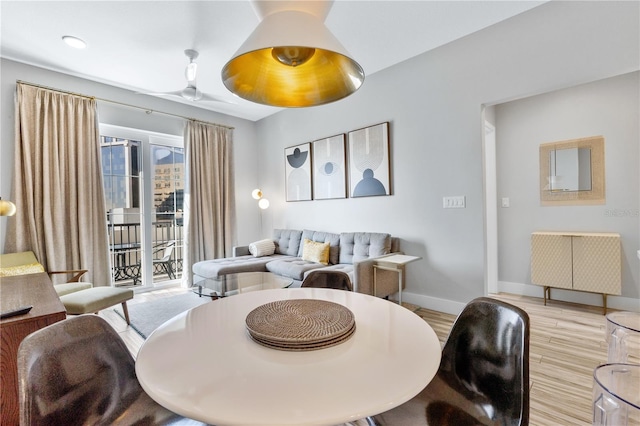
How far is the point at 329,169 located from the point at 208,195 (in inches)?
76.1

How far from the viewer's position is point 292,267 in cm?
343

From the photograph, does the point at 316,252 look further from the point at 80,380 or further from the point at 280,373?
the point at 280,373

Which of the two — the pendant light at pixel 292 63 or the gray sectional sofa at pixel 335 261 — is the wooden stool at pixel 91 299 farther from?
the pendant light at pixel 292 63

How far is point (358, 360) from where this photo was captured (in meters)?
0.79

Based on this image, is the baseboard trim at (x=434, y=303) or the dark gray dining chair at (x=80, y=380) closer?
the dark gray dining chair at (x=80, y=380)

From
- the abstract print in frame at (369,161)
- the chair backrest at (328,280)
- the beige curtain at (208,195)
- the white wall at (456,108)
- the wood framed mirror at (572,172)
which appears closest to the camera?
the chair backrest at (328,280)

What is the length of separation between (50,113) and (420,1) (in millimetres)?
3943

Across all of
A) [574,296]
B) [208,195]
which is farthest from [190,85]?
[574,296]

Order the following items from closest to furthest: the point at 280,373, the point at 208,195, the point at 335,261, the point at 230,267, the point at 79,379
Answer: the point at 280,373 < the point at 79,379 < the point at 230,267 < the point at 335,261 < the point at 208,195

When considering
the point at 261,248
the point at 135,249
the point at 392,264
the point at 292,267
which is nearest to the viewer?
the point at 392,264

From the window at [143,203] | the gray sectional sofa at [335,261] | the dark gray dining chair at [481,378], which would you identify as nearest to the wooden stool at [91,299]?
the gray sectional sofa at [335,261]

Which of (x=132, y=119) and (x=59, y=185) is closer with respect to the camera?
(x=59, y=185)

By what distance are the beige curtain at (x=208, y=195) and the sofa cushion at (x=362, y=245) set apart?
2.09 meters

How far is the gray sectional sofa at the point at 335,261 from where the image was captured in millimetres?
2901
